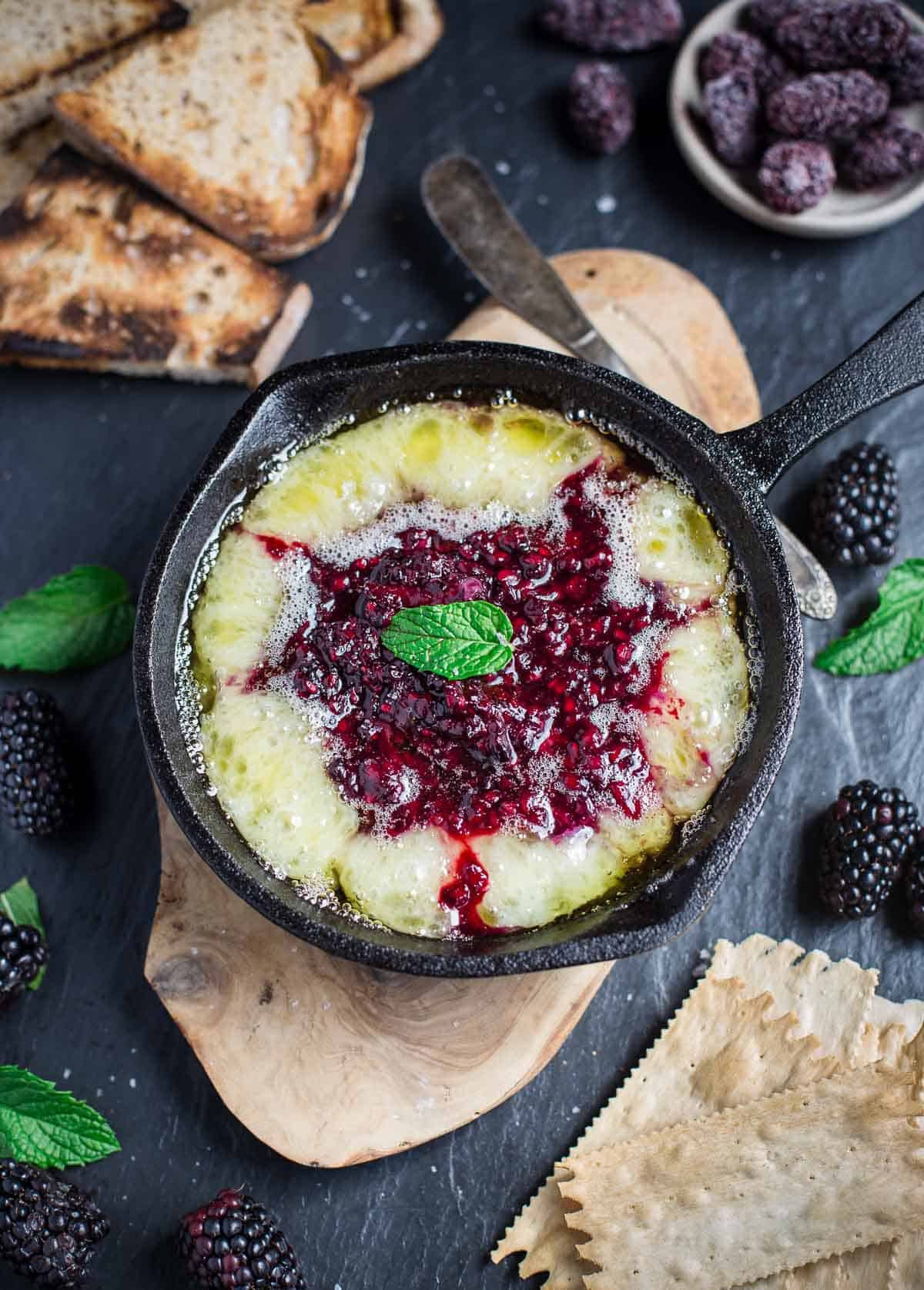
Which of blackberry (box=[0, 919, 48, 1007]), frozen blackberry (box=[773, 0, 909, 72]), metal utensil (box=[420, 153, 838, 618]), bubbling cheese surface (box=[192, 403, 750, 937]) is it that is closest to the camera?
bubbling cheese surface (box=[192, 403, 750, 937])

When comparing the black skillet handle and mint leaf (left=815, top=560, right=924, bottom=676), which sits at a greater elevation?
the black skillet handle

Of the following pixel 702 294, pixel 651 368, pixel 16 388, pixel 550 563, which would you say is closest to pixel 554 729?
pixel 550 563

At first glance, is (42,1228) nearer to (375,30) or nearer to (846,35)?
(375,30)

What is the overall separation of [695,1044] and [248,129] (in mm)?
2624

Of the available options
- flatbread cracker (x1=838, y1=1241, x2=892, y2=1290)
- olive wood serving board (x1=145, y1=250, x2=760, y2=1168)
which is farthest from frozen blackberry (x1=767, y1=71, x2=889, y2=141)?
flatbread cracker (x1=838, y1=1241, x2=892, y2=1290)

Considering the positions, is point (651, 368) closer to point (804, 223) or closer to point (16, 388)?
point (804, 223)

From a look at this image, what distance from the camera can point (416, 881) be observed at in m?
2.46

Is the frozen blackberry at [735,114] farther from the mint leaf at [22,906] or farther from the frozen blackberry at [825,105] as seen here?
the mint leaf at [22,906]

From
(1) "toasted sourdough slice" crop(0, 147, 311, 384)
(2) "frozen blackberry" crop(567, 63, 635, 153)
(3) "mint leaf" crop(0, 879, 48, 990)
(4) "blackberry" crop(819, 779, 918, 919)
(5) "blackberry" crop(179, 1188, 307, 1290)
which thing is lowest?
(4) "blackberry" crop(819, 779, 918, 919)

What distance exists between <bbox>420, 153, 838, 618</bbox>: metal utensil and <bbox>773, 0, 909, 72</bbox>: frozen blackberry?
2.82 feet

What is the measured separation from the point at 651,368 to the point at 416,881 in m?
1.48

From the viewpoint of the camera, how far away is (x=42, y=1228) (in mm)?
2723

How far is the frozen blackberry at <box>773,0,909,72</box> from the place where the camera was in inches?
127

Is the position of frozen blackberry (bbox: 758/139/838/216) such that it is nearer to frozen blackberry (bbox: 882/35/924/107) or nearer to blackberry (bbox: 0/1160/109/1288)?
frozen blackberry (bbox: 882/35/924/107)
